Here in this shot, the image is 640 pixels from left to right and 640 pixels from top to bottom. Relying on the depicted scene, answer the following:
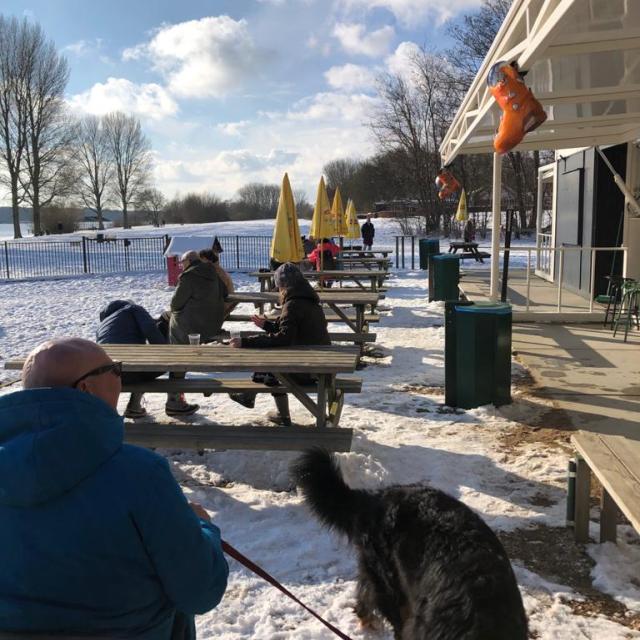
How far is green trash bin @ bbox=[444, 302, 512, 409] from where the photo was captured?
5457mm

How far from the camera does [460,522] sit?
6.86 feet

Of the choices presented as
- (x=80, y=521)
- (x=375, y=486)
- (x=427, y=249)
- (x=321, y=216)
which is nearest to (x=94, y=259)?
(x=427, y=249)

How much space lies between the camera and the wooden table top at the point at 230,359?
13.3ft

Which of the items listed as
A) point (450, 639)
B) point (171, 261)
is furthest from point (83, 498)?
point (171, 261)

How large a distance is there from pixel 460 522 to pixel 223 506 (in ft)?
7.04

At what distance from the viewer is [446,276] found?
1179cm

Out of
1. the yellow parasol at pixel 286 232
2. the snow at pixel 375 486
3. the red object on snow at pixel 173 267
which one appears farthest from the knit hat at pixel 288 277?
the red object on snow at pixel 173 267

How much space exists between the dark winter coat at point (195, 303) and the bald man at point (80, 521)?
191 inches

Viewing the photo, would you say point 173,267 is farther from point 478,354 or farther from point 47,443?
point 47,443

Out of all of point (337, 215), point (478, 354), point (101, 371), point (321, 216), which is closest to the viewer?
point (101, 371)

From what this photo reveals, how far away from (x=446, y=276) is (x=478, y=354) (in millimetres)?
6483

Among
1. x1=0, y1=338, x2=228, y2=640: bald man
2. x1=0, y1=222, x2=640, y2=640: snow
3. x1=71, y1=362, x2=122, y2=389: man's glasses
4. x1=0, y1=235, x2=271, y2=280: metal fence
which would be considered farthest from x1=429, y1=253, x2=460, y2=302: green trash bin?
x1=0, y1=235, x2=271, y2=280: metal fence

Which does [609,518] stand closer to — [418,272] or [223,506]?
[223,506]

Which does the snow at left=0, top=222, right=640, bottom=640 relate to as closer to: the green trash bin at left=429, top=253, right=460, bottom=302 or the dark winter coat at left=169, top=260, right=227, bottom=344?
the dark winter coat at left=169, top=260, right=227, bottom=344
